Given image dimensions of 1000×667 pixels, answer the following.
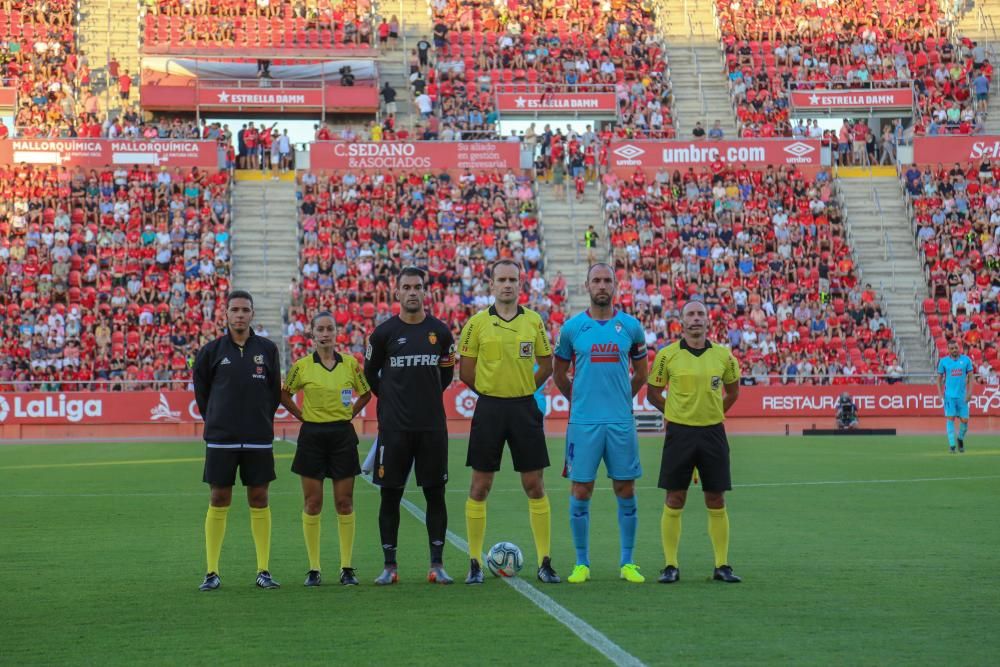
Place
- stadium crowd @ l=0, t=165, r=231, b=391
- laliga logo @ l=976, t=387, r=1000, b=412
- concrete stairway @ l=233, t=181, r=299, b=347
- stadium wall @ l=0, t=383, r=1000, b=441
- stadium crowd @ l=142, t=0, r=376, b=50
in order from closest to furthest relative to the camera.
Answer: stadium wall @ l=0, t=383, r=1000, b=441, stadium crowd @ l=0, t=165, r=231, b=391, laliga logo @ l=976, t=387, r=1000, b=412, concrete stairway @ l=233, t=181, r=299, b=347, stadium crowd @ l=142, t=0, r=376, b=50

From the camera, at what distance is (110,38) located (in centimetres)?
5047

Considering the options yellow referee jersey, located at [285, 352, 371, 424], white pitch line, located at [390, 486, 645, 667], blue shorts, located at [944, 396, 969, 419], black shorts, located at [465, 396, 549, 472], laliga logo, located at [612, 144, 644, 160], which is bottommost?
blue shorts, located at [944, 396, 969, 419]

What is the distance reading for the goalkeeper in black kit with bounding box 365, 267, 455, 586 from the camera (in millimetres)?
10484

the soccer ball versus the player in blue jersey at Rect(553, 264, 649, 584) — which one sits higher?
the player in blue jersey at Rect(553, 264, 649, 584)

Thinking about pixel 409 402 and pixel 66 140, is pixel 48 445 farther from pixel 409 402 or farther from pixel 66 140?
pixel 409 402

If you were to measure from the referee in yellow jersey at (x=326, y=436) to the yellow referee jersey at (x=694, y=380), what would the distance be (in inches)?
91.5

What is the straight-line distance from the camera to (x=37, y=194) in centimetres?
4262

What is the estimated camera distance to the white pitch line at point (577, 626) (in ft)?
24.4

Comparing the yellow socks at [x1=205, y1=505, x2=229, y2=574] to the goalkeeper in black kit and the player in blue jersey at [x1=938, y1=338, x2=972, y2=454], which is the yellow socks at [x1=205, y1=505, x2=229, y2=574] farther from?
the player in blue jersey at [x1=938, y1=338, x2=972, y2=454]

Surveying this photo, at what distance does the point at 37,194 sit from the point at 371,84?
12563mm

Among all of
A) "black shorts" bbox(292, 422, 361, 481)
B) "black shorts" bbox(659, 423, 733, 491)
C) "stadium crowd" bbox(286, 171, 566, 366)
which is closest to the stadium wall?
"stadium crowd" bbox(286, 171, 566, 366)

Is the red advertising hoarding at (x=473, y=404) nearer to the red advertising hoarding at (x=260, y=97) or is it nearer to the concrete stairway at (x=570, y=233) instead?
the concrete stairway at (x=570, y=233)

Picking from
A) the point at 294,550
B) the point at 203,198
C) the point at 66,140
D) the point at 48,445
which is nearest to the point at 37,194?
the point at 66,140

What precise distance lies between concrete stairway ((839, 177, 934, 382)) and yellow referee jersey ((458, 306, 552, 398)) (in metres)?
31.2
